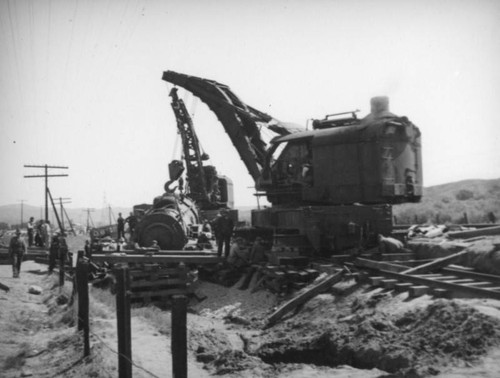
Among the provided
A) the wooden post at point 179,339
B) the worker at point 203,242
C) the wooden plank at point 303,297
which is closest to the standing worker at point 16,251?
the worker at point 203,242

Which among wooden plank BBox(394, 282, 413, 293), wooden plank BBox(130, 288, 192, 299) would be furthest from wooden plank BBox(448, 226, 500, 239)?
wooden plank BBox(130, 288, 192, 299)

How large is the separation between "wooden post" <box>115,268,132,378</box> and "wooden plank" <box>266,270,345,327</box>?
3.75 meters

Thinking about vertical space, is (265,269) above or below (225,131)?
below

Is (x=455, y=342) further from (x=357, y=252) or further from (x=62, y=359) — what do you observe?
(x=62, y=359)

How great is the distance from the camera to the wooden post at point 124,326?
5.47 meters

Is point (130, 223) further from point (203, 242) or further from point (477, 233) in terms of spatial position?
point (477, 233)

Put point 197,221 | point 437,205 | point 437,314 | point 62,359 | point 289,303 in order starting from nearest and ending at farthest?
point 437,314 < point 62,359 < point 289,303 < point 197,221 < point 437,205

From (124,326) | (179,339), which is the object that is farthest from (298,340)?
(179,339)

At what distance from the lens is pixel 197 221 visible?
64.4 ft

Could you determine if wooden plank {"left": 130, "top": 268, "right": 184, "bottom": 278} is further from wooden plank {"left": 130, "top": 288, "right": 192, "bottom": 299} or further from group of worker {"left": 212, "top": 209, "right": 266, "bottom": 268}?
group of worker {"left": 212, "top": 209, "right": 266, "bottom": 268}

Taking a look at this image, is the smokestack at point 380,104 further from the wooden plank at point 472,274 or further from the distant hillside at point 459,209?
the distant hillside at point 459,209

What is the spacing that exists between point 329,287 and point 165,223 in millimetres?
8948

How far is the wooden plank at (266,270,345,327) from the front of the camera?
28.8 feet

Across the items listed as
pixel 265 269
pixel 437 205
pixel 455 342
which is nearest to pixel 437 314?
pixel 455 342
